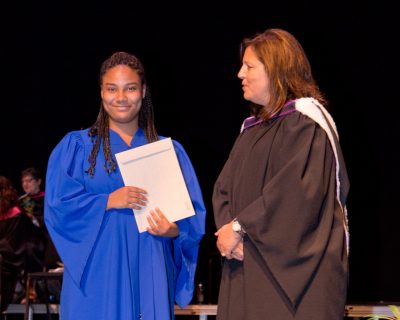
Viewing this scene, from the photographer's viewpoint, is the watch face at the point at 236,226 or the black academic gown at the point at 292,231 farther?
the watch face at the point at 236,226

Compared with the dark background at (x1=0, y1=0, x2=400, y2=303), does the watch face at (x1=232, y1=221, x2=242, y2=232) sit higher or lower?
lower

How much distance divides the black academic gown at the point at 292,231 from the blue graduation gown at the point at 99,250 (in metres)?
0.55

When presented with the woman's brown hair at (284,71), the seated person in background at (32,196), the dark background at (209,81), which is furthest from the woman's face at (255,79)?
the seated person in background at (32,196)

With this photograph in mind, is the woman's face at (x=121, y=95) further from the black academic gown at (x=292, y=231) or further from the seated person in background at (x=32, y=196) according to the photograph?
the seated person in background at (x=32, y=196)

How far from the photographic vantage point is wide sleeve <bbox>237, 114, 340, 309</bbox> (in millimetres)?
2729

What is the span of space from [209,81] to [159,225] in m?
4.59

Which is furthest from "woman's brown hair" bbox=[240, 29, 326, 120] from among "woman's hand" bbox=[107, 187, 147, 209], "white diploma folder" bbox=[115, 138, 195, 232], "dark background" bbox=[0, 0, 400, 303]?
"dark background" bbox=[0, 0, 400, 303]

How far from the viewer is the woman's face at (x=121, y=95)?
11.4 ft

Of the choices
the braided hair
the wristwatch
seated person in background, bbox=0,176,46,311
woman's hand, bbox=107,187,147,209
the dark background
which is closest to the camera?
the wristwatch

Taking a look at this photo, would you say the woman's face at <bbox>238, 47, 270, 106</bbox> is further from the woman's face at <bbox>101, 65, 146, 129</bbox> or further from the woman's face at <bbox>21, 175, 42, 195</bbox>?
the woman's face at <bbox>21, 175, 42, 195</bbox>

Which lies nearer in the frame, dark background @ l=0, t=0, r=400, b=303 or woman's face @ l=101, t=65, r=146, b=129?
woman's face @ l=101, t=65, r=146, b=129

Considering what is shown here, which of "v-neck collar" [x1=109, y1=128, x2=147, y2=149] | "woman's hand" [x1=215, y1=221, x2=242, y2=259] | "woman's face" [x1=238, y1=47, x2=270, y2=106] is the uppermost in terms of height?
"woman's face" [x1=238, y1=47, x2=270, y2=106]

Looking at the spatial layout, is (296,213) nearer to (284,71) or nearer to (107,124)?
(284,71)

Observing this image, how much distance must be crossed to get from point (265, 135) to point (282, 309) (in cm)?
67
